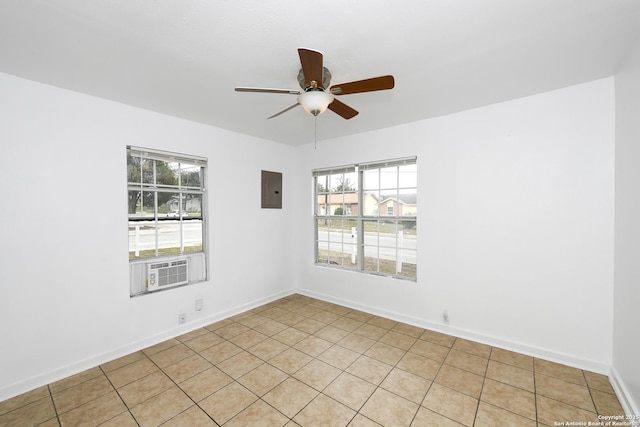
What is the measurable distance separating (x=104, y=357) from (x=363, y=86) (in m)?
3.40

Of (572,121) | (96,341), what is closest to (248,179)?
(96,341)

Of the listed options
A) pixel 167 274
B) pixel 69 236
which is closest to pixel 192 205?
pixel 167 274

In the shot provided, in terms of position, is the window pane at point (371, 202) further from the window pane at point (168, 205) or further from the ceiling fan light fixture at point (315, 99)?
the window pane at point (168, 205)

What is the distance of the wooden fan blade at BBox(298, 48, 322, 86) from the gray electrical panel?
2552mm

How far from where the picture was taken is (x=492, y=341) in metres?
2.88

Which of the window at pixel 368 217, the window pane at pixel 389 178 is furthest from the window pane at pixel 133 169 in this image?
the window pane at pixel 389 178

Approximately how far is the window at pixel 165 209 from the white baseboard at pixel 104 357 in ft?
→ 1.79

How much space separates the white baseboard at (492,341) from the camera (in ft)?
7.93

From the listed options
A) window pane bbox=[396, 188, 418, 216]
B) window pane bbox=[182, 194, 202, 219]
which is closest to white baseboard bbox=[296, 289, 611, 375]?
window pane bbox=[396, 188, 418, 216]

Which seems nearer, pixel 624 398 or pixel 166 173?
pixel 624 398

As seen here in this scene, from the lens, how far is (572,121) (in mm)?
2457

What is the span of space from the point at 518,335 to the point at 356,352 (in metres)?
1.67

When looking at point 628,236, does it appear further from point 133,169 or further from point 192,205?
point 133,169

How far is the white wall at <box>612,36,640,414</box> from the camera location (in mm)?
1867
